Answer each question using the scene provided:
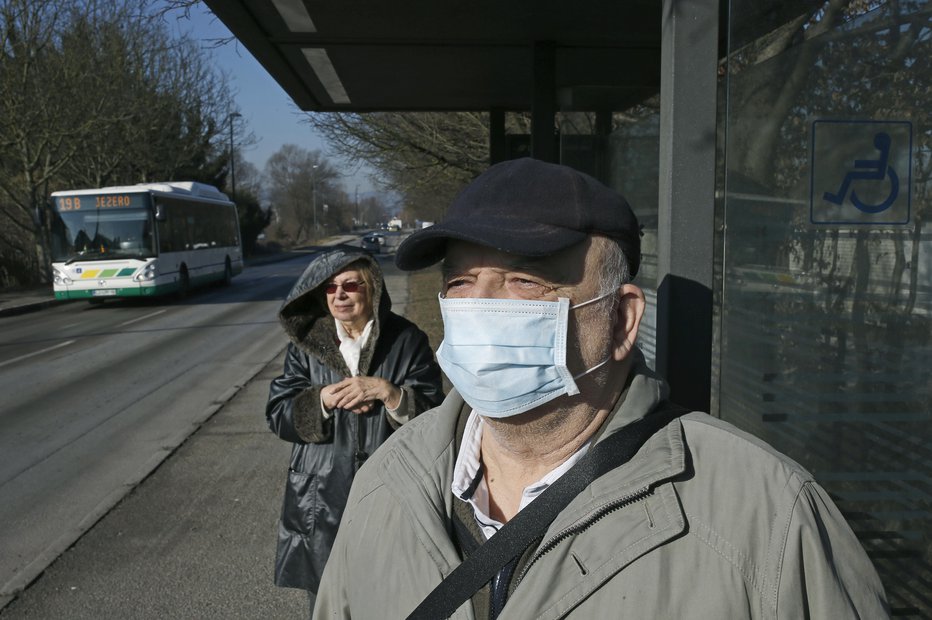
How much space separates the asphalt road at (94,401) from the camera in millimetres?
5508

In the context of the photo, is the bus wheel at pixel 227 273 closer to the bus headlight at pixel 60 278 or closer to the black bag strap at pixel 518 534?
the bus headlight at pixel 60 278

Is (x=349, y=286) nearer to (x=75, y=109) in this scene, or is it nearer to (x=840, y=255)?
(x=840, y=255)

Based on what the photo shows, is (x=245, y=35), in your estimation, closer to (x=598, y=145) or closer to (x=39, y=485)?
(x=598, y=145)

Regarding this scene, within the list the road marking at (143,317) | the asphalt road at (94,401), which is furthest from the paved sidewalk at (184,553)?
the road marking at (143,317)

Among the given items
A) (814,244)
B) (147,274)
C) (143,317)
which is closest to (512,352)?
(814,244)

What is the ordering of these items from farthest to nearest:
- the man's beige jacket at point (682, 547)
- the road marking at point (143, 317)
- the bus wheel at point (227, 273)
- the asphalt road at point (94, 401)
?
the bus wheel at point (227, 273) → the road marking at point (143, 317) → the asphalt road at point (94, 401) → the man's beige jacket at point (682, 547)

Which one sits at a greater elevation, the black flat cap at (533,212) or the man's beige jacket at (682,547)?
the black flat cap at (533,212)

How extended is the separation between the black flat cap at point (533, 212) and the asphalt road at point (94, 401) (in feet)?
12.6

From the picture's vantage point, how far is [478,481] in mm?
1729

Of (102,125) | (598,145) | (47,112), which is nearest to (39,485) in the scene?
(598,145)

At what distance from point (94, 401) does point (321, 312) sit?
7059 millimetres

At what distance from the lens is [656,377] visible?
1.71 metres

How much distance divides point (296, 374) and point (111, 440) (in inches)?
199

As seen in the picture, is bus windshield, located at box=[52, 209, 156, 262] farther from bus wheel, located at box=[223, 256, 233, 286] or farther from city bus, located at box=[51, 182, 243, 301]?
bus wheel, located at box=[223, 256, 233, 286]
